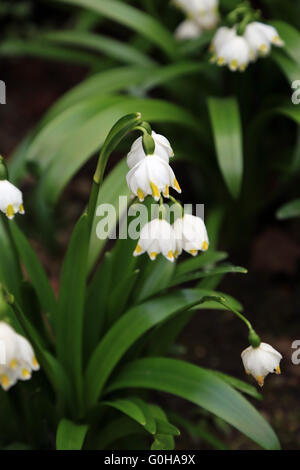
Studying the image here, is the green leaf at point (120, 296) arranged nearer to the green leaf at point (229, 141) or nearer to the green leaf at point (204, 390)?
the green leaf at point (204, 390)

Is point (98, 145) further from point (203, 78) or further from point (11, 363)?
point (11, 363)

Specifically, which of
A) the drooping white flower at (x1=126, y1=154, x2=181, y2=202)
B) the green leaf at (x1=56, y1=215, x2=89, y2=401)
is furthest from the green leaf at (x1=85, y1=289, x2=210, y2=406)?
the drooping white flower at (x1=126, y1=154, x2=181, y2=202)

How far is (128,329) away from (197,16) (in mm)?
1423

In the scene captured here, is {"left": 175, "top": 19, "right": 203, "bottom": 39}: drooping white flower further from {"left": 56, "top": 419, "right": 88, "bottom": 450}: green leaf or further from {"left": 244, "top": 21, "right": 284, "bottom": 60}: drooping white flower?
{"left": 56, "top": 419, "right": 88, "bottom": 450}: green leaf

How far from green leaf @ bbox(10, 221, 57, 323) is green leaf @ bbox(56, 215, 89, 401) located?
0.08 meters

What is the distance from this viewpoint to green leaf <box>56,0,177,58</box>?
101 inches

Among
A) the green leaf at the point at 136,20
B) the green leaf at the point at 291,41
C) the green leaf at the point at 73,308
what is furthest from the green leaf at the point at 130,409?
the green leaf at the point at 136,20

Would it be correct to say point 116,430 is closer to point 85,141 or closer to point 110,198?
point 110,198

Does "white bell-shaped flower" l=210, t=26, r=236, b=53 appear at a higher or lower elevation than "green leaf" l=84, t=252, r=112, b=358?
higher

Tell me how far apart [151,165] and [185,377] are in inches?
27.0

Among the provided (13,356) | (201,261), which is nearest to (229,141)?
(201,261)

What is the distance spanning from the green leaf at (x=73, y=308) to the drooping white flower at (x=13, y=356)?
50 cm
